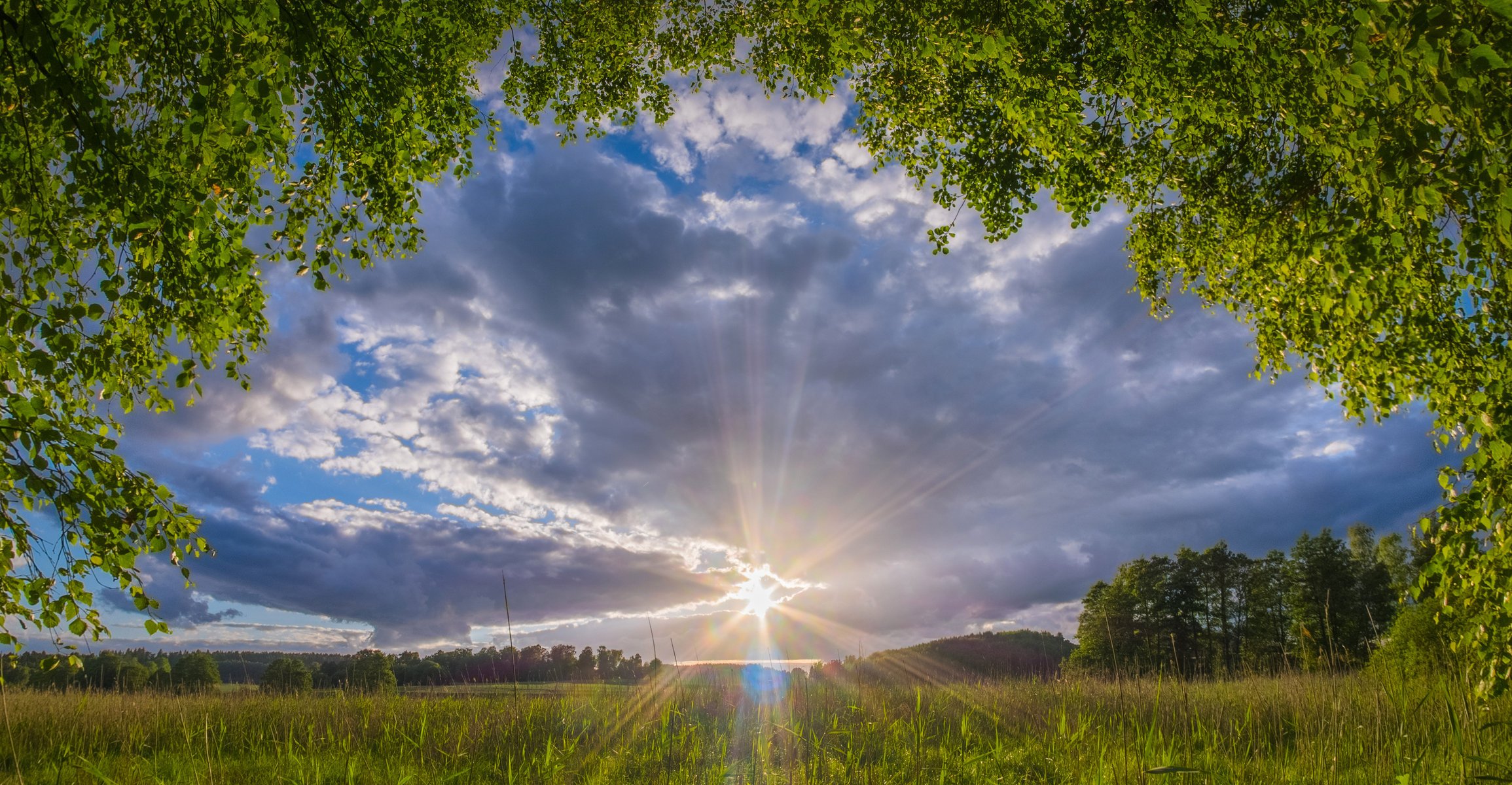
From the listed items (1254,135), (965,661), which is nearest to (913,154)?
(1254,135)

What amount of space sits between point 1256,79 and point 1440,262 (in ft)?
8.20

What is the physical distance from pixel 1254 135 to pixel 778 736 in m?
9.48

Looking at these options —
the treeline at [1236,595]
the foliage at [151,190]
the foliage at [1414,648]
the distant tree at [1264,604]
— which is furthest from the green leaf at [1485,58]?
the distant tree at [1264,604]

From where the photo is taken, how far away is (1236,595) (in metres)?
41.4

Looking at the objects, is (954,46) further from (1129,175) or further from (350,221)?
(350,221)

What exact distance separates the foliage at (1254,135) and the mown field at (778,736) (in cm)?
166

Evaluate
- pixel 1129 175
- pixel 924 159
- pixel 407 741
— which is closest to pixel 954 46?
pixel 924 159

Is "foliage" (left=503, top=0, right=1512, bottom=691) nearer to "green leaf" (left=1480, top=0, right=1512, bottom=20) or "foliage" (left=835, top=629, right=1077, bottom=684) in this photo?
"green leaf" (left=1480, top=0, right=1512, bottom=20)

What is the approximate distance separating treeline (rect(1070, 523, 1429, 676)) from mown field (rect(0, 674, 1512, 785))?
30.0m

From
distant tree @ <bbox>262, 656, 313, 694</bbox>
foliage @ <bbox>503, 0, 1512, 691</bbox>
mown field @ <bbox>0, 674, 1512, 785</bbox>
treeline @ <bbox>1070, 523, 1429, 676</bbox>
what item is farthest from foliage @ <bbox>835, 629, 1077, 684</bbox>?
distant tree @ <bbox>262, 656, 313, 694</bbox>

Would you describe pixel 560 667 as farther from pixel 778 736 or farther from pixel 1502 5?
pixel 1502 5

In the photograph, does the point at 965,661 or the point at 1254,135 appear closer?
the point at 1254,135

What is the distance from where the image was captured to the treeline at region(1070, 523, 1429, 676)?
3500 centimetres

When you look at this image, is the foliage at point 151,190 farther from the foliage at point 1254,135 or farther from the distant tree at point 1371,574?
the distant tree at point 1371,574
